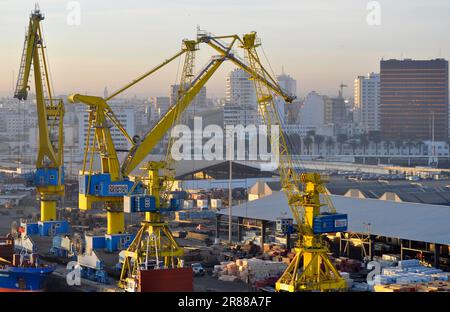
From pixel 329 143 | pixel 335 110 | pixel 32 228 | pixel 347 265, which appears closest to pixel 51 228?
pixel 32 228

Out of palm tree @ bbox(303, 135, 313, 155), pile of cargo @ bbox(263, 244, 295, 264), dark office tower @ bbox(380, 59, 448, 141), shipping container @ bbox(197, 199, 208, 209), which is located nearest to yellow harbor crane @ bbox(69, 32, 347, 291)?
pile of cargo @ bbox(263, 244, 295, 264)

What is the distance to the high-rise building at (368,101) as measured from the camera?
103875mm

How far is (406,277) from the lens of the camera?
1905 cm

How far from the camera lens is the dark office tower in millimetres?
96500

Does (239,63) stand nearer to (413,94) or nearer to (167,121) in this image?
(167,121)

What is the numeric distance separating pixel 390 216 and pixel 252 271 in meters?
4.26

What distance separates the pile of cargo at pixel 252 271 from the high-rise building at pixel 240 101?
173 feet

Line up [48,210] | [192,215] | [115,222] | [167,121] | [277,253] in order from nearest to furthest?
[277,253] → [115,222] → [167,121] → [48,210] → [192,215]

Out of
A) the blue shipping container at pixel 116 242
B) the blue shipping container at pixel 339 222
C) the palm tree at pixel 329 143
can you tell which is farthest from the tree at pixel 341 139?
the blue shipping container at pixel 339 222

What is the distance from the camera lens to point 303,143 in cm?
8106

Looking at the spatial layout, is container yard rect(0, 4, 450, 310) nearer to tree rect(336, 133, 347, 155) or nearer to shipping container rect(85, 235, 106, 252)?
Answer: shipping container rect(85, 235, 106, 252)

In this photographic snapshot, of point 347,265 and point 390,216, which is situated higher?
point 390,216
